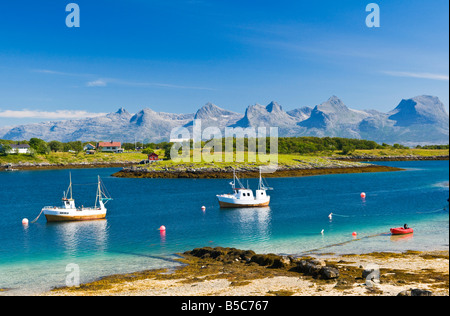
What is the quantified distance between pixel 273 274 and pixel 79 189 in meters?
86.5

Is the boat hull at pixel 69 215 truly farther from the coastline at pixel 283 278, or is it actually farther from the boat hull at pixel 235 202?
the coastline at pixel 283 278

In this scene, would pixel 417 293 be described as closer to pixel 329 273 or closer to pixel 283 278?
pixel 329 273

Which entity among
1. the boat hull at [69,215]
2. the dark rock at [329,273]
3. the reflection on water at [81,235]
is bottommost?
the reflection on water at [81,235]

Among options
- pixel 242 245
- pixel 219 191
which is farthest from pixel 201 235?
pixel 219 191

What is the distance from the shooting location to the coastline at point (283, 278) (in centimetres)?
2422

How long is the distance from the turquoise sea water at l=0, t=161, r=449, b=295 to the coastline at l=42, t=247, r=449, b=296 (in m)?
3.30

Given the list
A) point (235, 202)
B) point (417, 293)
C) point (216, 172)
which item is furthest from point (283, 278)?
point (216, 172)

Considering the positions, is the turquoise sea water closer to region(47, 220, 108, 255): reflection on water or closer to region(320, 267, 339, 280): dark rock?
region(47, 220, 108, 255): reflection on water

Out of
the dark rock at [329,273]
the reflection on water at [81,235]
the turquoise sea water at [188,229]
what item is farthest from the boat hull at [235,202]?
the dark rock at [329,273]

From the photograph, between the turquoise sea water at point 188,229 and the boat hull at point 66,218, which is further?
the boat hull at point 66,218

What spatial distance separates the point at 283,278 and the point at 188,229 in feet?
82.3

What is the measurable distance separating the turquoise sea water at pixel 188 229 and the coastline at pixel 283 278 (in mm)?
3303

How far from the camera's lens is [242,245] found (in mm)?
41219

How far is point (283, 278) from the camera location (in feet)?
89.9
